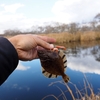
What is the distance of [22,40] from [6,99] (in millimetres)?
5117

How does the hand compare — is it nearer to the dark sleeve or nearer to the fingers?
the fingers

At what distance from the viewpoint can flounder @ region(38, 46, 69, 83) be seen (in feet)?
5.55

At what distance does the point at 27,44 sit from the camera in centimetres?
162

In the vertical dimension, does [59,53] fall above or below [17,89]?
above

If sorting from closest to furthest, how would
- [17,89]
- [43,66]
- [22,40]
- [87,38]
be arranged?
[22,40] → [43,66] → [17,89] → [87,38]

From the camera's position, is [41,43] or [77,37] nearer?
[41,43]

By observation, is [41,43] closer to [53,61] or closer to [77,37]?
[53,61]

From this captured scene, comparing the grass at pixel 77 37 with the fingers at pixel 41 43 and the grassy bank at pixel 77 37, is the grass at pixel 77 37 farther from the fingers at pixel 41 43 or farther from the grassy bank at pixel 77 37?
the fingers at pixel 41 43

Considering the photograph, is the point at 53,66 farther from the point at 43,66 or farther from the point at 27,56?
the point at 27,56

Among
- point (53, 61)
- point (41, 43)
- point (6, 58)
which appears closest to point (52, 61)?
point (53, 61)

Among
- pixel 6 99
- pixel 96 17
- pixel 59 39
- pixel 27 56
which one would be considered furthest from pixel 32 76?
pixel 96 17

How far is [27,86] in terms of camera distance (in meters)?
7.45

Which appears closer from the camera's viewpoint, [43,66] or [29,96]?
[43,66]

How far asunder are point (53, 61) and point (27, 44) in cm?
30
